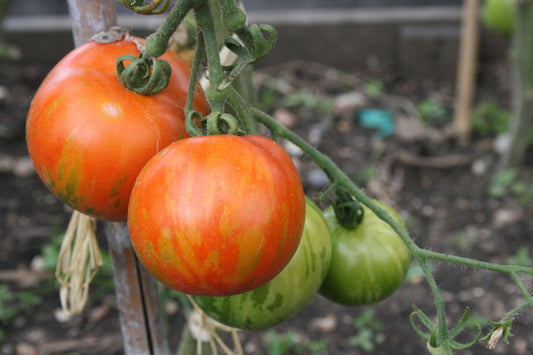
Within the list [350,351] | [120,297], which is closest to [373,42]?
[350,351]

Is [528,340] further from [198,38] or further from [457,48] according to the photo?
[457,48]

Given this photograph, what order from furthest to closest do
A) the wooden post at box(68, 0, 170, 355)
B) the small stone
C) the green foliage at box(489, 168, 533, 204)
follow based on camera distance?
the green foliage at box(489, 168, 533, 204), the small stone, the wooden post at box(68, 0, 170, 355)

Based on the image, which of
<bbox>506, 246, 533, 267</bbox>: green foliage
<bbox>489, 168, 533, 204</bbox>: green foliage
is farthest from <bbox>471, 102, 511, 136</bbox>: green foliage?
<bbox>506, 246, 533, 267</bbox>: green foliage

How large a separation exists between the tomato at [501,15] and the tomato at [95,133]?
2.69 meters

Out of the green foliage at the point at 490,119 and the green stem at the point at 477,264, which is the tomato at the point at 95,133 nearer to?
the green stem at the point at 477,264

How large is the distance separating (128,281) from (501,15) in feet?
8.56

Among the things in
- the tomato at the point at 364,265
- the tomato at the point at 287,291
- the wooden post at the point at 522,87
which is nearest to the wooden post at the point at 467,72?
the wooden post at the point at 522,87

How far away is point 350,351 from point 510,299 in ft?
2.27

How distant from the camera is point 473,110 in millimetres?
3354

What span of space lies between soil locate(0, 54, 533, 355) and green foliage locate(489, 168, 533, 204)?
17 millimetres

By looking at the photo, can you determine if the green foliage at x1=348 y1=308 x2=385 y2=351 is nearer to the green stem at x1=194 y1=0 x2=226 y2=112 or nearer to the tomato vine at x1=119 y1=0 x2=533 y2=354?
the tomato vine at x1=119 y1=0 x2=533 y2=354

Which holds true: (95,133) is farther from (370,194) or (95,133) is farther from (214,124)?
(370,194)

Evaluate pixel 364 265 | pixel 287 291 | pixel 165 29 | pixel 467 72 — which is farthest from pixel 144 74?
pixel 467 72

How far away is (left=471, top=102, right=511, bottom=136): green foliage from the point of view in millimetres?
3215
